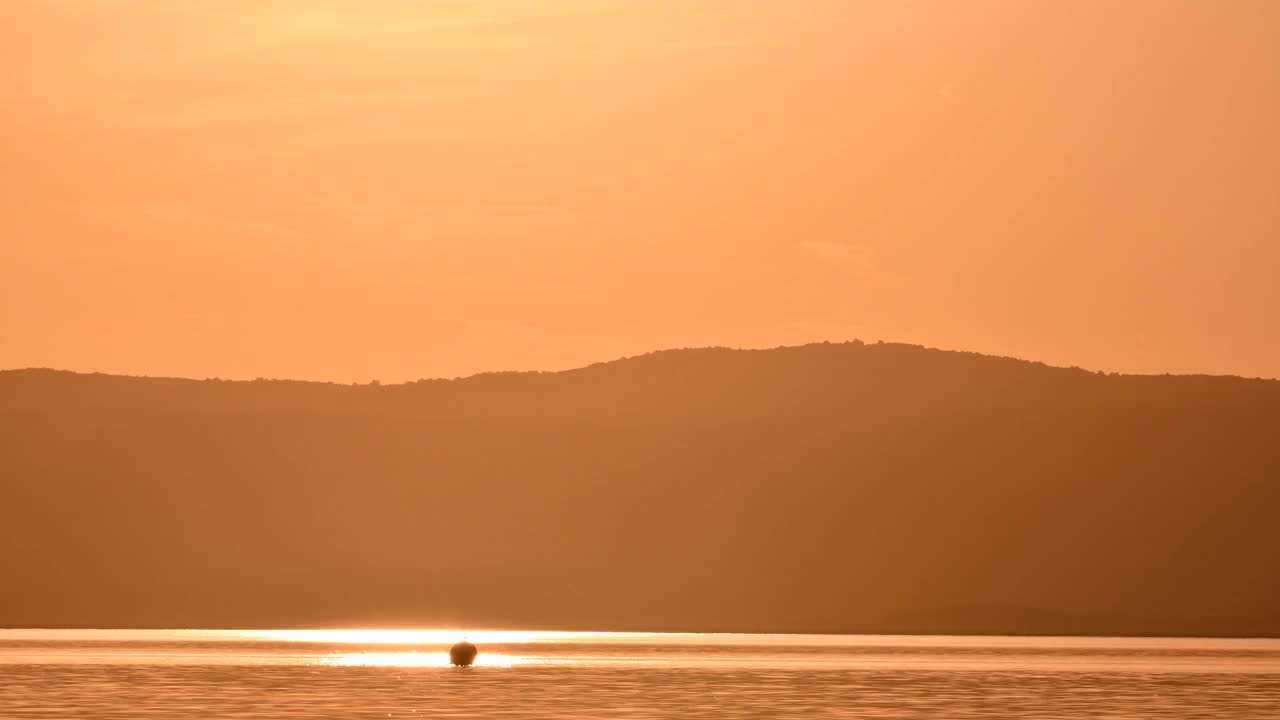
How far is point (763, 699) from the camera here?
390ft

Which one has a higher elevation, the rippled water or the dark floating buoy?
the dark floating buoy

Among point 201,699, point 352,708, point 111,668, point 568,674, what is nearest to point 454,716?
point 352,708

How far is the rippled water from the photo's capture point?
10800 centimetres

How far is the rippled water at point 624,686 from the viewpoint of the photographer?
10800cm

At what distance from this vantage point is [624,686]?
131250 millimetres

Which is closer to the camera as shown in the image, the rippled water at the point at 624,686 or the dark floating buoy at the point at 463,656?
the rippled water at the point at 624,686

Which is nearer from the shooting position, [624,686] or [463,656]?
[624,686]

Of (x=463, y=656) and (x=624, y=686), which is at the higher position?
(x=463, y=656)

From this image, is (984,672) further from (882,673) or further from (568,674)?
(568,674)

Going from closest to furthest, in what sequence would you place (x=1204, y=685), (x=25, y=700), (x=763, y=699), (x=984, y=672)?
(x=25, y=700) < (x=763, y=699) < (x=1204, y=685) < (x=984, y=672)

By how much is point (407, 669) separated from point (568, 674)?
12191 millimetres

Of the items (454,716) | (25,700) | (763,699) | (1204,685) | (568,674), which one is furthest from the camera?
(568,674)

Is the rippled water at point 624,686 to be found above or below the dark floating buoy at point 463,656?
below

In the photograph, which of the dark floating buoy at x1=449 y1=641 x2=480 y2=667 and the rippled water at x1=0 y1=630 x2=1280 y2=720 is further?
the dark floating buoy at x1=449 y1=641 x2=480 y2=667
